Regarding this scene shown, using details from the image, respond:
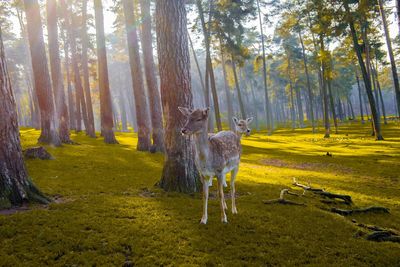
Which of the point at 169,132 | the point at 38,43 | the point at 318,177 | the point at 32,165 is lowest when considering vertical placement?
the point at 318,177

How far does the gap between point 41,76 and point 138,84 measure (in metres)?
5.49

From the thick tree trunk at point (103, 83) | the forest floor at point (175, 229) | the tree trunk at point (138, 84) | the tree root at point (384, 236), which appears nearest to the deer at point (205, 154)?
the forest floor at point (175, 229)

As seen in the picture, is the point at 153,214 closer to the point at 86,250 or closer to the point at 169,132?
the point at 86,250

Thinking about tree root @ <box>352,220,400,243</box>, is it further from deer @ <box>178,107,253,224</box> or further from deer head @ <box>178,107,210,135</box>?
deer head @ <box>178,107,210,135</box>

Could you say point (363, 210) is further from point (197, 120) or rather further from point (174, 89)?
point (174, 89)

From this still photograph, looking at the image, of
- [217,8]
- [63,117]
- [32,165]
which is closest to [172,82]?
[32,165]

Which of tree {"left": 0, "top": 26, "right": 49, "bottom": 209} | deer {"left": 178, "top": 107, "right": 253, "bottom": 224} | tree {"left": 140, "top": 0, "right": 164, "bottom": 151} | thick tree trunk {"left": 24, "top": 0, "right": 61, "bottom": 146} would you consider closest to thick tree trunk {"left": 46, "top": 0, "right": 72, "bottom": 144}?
thick tree trunk {"left": 24, "top": 0, "right": 61, "bottom": 146}

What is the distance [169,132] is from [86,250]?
4.25 metres

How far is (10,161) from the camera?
20.1ft

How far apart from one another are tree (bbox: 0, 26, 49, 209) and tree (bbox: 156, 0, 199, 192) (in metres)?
3.43

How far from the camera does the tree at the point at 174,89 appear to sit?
8164 millimetres

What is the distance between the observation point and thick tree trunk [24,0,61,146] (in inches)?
619

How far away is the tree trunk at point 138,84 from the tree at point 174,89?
31.9 ft

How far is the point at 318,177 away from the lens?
489 inches
